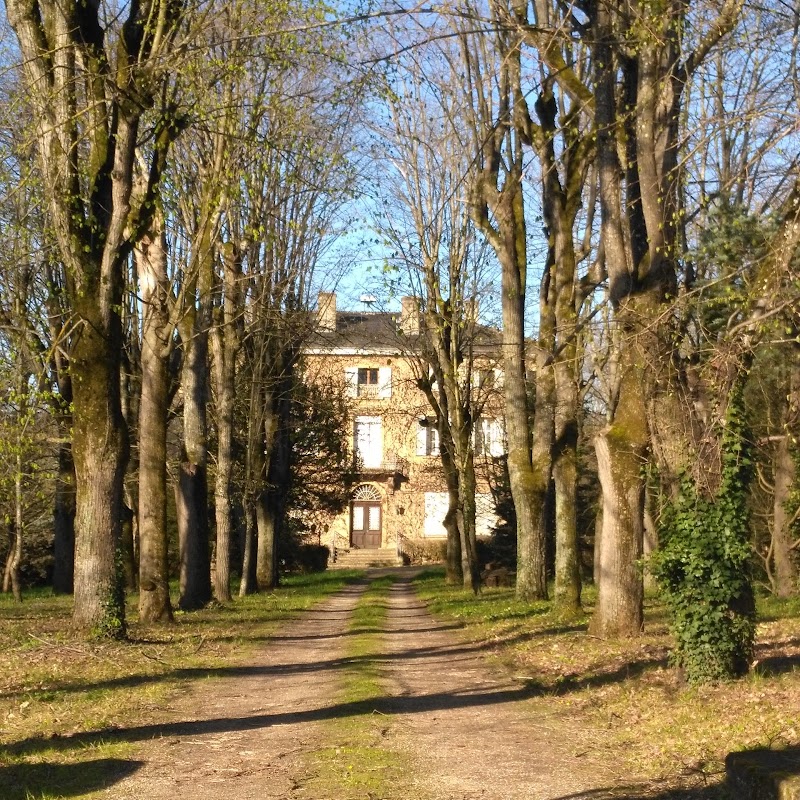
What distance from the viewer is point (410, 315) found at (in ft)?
107

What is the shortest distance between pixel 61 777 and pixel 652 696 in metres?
5.64

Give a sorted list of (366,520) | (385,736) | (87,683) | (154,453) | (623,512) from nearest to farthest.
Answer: (385,736) → (87,683) → (623,512) → (154,453) → (366,520)

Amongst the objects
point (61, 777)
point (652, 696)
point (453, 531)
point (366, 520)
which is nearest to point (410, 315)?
point (453, 531)

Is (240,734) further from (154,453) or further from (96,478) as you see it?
(154,453)

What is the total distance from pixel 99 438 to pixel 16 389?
4.58ft

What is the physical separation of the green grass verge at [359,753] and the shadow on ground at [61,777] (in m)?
1.34

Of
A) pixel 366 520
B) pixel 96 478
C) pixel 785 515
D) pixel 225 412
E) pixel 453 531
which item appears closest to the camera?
pixel 96 478

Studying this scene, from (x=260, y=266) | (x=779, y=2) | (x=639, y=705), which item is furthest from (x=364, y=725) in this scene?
(x=260, y=266)

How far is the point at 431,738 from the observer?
914 cm

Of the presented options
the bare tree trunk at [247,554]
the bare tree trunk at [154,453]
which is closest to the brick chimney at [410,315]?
the bare tree trunk at [247,554]

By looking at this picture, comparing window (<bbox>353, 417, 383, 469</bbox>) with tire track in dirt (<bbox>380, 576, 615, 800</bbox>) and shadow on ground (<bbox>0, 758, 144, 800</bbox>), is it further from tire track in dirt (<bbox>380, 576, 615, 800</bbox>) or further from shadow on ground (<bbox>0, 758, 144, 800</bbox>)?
shadow on ground (<bbox>0, 758, 144, 800</bbox>)

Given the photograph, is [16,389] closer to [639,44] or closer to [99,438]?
[99,438]

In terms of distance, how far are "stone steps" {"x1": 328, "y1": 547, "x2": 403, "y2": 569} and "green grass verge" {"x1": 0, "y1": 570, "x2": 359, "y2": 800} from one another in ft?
118

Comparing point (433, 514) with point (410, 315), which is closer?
point (410, 315)
